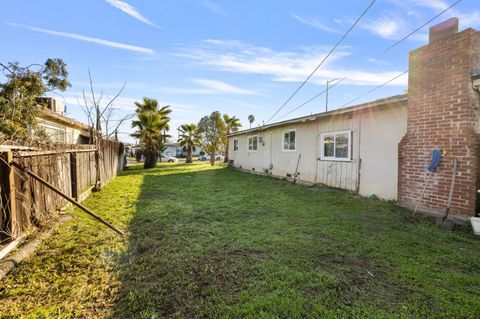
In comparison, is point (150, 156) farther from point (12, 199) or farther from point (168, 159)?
point (12, 199)

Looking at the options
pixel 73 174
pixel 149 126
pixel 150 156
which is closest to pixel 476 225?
pixel 73 174

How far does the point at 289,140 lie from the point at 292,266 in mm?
9526

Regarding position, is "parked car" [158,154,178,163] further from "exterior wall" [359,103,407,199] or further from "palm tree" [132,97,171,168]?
"exterior wall" [359,103,407,199]

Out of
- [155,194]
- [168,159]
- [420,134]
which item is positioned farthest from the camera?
[168,159]

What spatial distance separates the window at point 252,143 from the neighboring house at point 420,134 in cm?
688

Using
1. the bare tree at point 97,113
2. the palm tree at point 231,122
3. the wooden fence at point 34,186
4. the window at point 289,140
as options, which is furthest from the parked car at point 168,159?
the wooden fence at point 34,186

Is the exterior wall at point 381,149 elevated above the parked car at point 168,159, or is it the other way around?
the exterior wall at point 381,149

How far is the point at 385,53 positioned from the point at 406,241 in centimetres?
873

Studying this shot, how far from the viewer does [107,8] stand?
774 centimetres

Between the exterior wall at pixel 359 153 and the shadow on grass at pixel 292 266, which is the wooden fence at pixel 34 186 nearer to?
the shadow on grass at pixel 292 266

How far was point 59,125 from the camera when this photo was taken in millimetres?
9656

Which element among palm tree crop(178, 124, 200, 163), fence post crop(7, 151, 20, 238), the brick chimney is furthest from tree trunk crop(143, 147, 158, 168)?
the brick chimney

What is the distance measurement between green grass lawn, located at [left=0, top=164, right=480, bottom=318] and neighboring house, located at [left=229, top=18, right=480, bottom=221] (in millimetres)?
992

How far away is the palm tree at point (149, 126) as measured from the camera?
19.0 m
